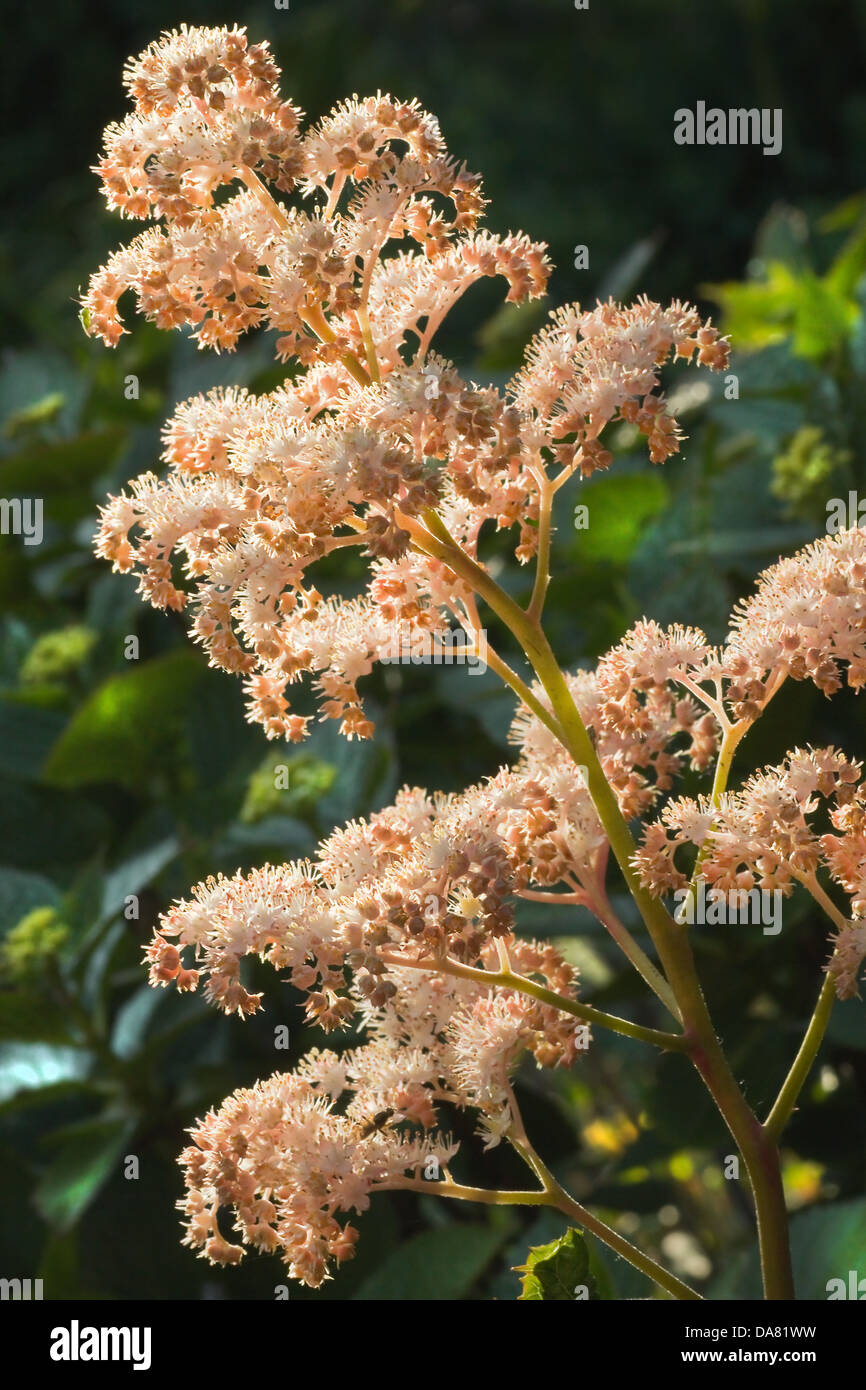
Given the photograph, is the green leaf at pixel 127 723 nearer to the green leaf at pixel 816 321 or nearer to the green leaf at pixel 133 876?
the green leaf at pixel 133 876

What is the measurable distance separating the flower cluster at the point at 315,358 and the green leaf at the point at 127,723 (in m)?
0.57

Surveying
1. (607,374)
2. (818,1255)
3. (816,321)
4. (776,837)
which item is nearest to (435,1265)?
(818,1255)

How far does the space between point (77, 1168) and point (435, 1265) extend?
29cm

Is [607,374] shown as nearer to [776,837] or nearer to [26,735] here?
[776,837]

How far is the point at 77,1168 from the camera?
41.1 inches

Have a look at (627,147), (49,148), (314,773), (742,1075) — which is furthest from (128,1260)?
(627,147)

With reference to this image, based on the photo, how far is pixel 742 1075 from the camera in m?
0.87

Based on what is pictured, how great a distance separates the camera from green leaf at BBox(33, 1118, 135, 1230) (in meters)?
1.00

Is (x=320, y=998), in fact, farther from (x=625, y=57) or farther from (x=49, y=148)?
(x=625, y=57)

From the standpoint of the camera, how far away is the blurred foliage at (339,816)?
105 centimetres

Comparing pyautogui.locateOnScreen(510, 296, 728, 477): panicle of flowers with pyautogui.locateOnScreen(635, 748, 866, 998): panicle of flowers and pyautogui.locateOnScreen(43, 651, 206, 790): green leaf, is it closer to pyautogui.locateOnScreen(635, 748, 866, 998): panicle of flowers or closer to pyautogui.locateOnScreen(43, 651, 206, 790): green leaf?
pyautogui.locateOnScreen(635, 748, 866, 998): panicle of flowers

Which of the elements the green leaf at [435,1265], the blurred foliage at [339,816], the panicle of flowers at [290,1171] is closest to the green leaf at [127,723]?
the blurred foliage at [339,816]

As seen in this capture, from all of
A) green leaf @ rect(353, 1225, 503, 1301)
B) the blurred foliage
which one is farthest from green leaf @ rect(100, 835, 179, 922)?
green leaf @ rect(353, 1225, 503, 1301)

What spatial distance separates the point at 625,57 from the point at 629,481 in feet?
10.2
